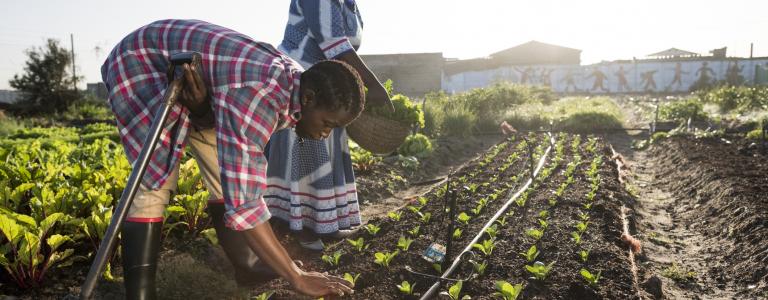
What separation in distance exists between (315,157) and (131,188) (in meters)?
1.60

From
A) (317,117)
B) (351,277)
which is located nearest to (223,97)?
(317,117)

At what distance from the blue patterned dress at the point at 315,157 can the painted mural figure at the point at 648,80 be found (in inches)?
1099

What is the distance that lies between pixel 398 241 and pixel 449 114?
756cm

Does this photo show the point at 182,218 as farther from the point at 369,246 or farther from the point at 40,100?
the point at 40,100

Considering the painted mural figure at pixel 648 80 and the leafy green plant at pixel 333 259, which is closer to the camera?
the leafy green plant at pixel 333 259

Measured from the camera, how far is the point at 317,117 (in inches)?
72.6

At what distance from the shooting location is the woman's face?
181 cm

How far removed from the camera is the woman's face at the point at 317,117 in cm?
181

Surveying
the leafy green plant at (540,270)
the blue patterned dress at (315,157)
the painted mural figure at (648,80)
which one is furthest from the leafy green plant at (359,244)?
the painted mural figure at (648,80)

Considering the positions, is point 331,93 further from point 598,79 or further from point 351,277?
point 598,79

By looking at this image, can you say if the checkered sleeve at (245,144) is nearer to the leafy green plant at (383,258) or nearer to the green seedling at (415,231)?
the leafy green plant at (383,258)

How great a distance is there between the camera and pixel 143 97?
1829mm

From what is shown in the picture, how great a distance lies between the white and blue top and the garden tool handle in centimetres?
130

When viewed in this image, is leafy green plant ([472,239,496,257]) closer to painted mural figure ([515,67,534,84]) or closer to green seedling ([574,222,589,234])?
green seedling ([574,222,589,234])
